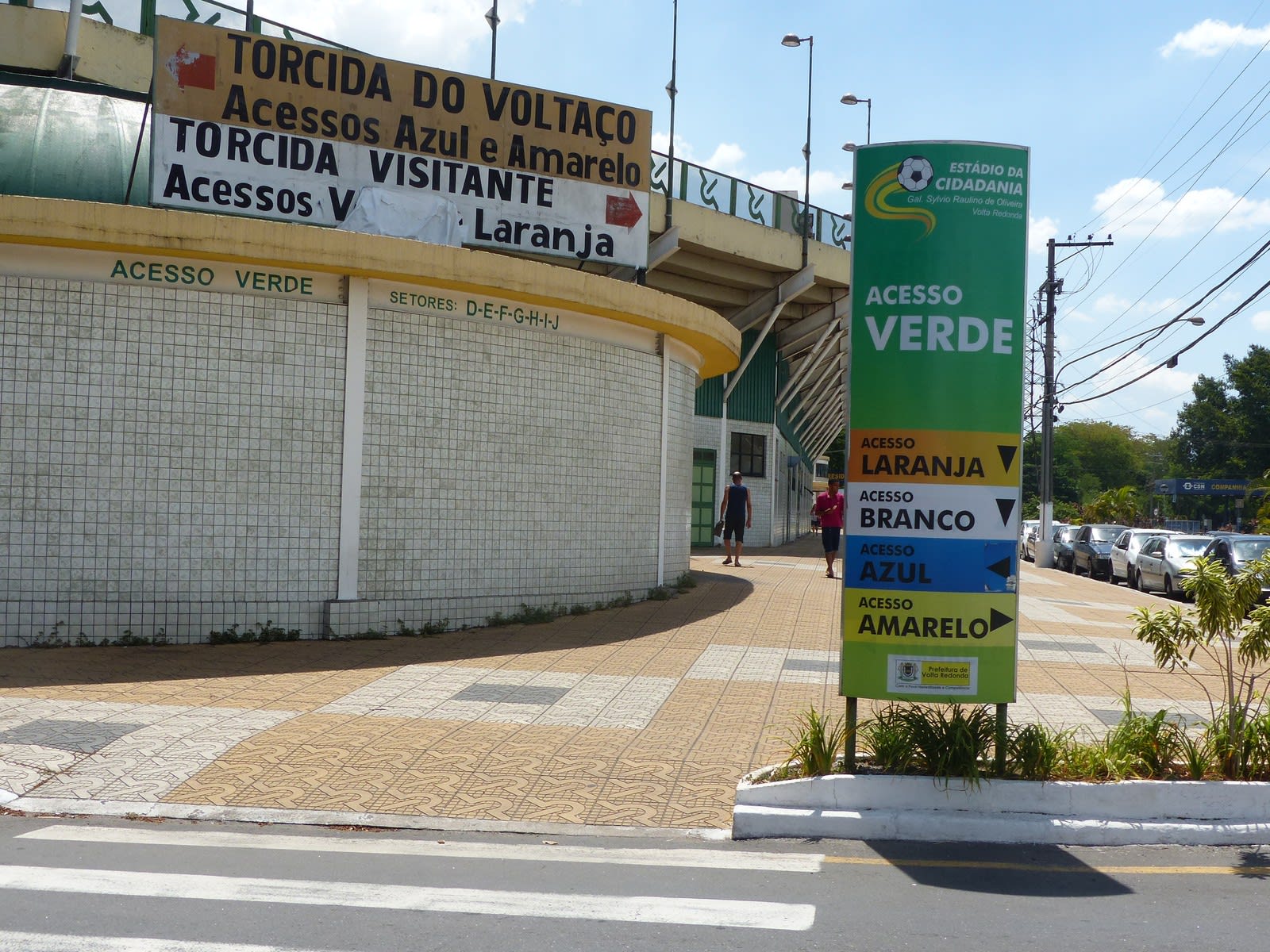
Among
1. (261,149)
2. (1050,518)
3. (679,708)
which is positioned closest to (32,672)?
(679,708)

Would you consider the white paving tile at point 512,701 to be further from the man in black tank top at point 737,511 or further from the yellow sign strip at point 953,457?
the man in black tank top at point 737,511

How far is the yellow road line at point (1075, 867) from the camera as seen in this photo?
5785 mm

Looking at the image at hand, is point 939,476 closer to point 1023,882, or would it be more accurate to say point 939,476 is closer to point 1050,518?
point 1023,882

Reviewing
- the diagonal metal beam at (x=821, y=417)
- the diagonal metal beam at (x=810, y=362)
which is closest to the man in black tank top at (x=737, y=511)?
the diagonal metal beam at (x=810, y=362)

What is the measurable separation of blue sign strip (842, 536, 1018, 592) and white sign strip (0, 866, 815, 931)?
2.22 meters

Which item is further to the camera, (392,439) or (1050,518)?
(1050,518)

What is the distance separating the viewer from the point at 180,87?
12.8m

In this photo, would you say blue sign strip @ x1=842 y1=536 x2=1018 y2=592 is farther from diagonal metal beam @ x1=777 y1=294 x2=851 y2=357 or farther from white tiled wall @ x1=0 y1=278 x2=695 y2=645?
diagonal metal beam @ x1=777 y1=294 x2=851 y2=357

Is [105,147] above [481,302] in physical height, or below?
above

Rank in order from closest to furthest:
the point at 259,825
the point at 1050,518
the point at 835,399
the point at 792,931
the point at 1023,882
Answer: the point at 792,931
the point at 1023,882
the point at 259,825
the point at 1050,518
the point at 835,399

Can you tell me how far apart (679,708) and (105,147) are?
30.9ft

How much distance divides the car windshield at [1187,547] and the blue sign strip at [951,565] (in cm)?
2006

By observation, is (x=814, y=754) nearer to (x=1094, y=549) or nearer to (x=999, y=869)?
(x=999, y=869)

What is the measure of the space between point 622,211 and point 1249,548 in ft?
50.1
